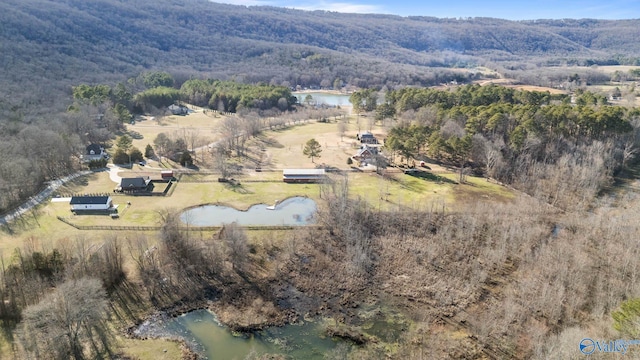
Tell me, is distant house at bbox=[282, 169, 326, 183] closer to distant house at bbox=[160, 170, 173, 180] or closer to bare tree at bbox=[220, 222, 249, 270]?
distant house at bbox=[160, 170, 173, 180]

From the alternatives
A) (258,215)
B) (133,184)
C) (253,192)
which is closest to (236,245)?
(258,215)

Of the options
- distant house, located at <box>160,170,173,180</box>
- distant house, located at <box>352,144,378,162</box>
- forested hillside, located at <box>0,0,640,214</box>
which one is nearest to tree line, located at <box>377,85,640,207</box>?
distant house, located at <box>352,144,378,162</box>

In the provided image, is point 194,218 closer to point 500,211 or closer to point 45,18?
point 500,211

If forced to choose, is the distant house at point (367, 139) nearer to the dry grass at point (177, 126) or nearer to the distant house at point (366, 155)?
the distant house at point (366, 155)

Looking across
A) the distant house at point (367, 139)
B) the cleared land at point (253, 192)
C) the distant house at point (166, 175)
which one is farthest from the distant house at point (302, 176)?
the distant house at point (367, 139)

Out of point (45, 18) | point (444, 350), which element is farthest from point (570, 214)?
point (45, 18)

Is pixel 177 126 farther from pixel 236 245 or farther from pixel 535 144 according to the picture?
pixel 535 144
